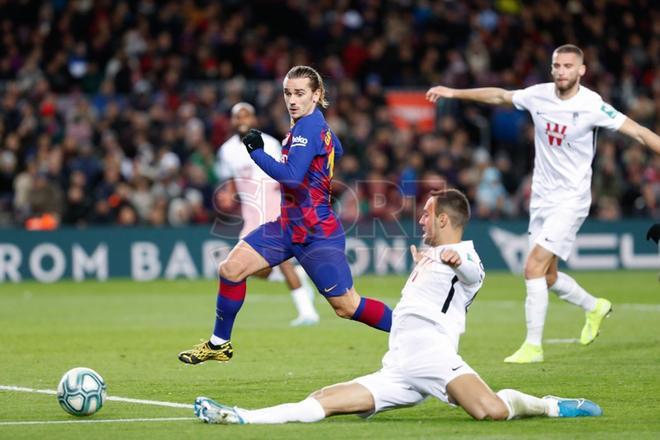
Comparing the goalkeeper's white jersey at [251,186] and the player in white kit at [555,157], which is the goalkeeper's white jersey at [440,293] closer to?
the player in white kit at [555,157]

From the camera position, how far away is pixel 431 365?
765 centimetres

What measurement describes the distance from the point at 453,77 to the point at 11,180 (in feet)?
33.1

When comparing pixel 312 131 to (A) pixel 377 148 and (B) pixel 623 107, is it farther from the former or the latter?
(B) pixel 623 107

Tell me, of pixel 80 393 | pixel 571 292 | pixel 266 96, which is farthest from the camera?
pixel 266 96

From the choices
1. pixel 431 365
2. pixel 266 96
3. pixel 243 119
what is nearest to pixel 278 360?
pixel 243 119

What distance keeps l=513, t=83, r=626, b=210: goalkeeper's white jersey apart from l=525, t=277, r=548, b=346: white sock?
31.1 inches

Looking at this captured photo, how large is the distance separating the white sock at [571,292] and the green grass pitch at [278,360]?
51cm

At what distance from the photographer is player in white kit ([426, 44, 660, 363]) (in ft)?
37.4

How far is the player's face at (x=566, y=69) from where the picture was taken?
11.3 m

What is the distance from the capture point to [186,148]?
2411 centimetres

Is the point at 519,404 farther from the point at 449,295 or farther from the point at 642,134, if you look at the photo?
the point at 642,134

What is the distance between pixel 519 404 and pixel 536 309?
384cm

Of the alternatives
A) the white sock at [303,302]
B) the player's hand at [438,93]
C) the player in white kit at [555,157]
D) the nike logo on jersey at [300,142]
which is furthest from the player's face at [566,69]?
the white sock at [303,302]

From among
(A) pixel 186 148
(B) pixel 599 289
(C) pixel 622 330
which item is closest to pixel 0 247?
(A) pixel 186 148
